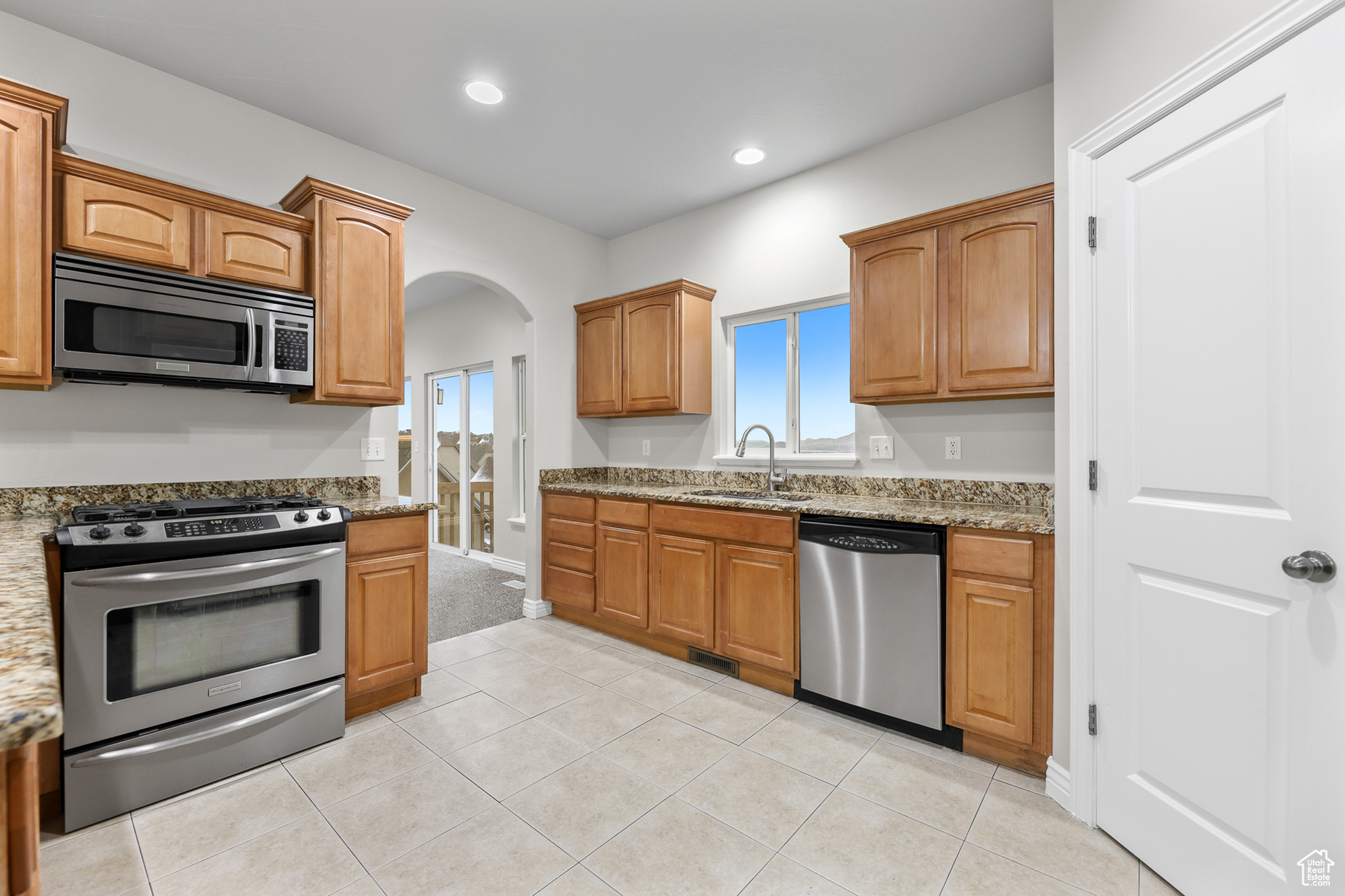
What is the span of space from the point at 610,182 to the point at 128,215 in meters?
2.37

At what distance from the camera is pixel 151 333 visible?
2250 millimetres

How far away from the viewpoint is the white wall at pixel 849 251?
2.74 metres

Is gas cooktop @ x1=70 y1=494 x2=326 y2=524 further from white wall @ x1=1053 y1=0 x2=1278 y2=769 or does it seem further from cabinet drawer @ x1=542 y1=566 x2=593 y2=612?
white wall @ x1=1053 y1=0 x2=1278 y2=769

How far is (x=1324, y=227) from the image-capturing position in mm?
1275

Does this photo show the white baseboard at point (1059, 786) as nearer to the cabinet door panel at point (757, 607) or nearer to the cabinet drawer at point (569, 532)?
the cabinet door panel at point (757, 607)

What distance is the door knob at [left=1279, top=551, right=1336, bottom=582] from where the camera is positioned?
1.27 meters

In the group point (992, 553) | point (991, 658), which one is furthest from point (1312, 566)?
point (991, 658)

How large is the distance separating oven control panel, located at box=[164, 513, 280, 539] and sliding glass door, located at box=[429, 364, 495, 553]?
369 cm

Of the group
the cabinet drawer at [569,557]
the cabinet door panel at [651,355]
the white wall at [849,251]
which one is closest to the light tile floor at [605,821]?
the cabinet drawer at [569,557]

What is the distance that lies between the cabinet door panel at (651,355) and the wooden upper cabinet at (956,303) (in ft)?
4.04

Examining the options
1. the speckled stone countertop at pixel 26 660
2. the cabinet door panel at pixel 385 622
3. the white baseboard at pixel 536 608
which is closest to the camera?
the speckled stone countertop at pixel 26 660

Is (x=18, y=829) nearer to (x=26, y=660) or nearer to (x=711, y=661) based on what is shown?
(x=26, y=660)

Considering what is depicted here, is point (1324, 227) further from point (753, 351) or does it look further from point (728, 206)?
point (728, 206)

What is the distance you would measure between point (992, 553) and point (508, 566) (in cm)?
450
